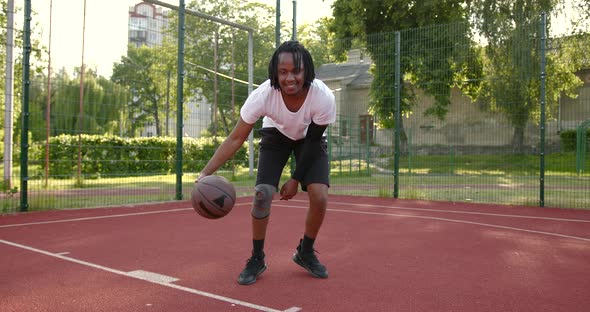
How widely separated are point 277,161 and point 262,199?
301mm

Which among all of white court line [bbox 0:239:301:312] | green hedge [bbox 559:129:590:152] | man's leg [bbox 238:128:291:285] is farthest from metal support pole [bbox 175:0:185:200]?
green hedge [bbox 559:129:590:152]

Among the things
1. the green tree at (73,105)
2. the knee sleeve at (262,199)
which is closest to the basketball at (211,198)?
the knee sleeve at (262,199)

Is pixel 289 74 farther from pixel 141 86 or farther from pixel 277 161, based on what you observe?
pixel 141 86

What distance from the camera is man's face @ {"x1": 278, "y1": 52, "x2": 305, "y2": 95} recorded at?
3152mm

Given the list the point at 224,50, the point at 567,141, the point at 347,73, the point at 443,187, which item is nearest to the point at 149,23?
the point at 443,187

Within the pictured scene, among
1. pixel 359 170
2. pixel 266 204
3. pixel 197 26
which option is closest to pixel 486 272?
pixel 266 204

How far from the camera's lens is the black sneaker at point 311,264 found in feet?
11.3

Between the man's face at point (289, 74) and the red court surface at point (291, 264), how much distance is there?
4.19 ft

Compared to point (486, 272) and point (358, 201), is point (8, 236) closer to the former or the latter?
point (486, 272)

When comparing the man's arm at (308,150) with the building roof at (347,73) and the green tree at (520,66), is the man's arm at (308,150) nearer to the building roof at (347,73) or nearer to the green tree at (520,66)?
the green tree at (520,66)

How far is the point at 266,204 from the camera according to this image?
3.48 metres

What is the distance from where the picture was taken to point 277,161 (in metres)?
3.57

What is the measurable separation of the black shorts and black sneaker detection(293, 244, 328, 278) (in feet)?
1.58

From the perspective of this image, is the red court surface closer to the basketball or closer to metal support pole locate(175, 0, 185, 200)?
the basketball
